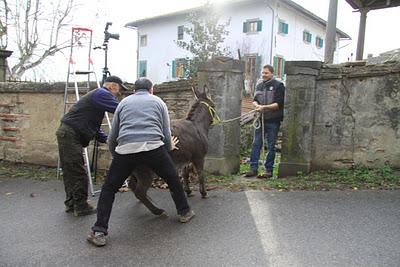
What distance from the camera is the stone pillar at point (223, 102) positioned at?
22.7 ft

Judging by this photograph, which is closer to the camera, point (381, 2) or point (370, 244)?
point (370, 244)

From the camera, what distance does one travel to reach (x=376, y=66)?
21.0 ft

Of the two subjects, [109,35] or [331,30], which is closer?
[109,35]

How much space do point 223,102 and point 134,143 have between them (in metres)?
3.12

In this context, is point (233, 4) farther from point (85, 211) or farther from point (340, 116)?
point (85, 211)

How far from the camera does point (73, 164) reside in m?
5.20

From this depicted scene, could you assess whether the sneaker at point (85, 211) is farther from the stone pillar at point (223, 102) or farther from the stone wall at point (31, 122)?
the stone pillar at point (223, 102)

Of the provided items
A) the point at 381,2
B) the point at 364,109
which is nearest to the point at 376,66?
the point at 364,109

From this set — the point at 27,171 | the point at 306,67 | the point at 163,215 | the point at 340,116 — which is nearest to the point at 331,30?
the point at 306,67

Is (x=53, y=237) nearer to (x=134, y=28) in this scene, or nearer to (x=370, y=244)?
(x=370, y=244)

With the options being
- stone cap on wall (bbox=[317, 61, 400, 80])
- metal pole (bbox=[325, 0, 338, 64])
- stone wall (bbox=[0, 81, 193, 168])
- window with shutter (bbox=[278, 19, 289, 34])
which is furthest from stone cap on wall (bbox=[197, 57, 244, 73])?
window with shutter (bbox=[278, 19, 289, 34])

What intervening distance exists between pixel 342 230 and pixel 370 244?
421 mm

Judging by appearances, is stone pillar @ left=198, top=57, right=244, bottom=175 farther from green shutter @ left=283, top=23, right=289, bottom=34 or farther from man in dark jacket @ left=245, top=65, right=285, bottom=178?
green shutter @ left=283, top=23, right=289, bottom=34

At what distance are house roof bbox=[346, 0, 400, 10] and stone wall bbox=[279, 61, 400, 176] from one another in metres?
6.05
